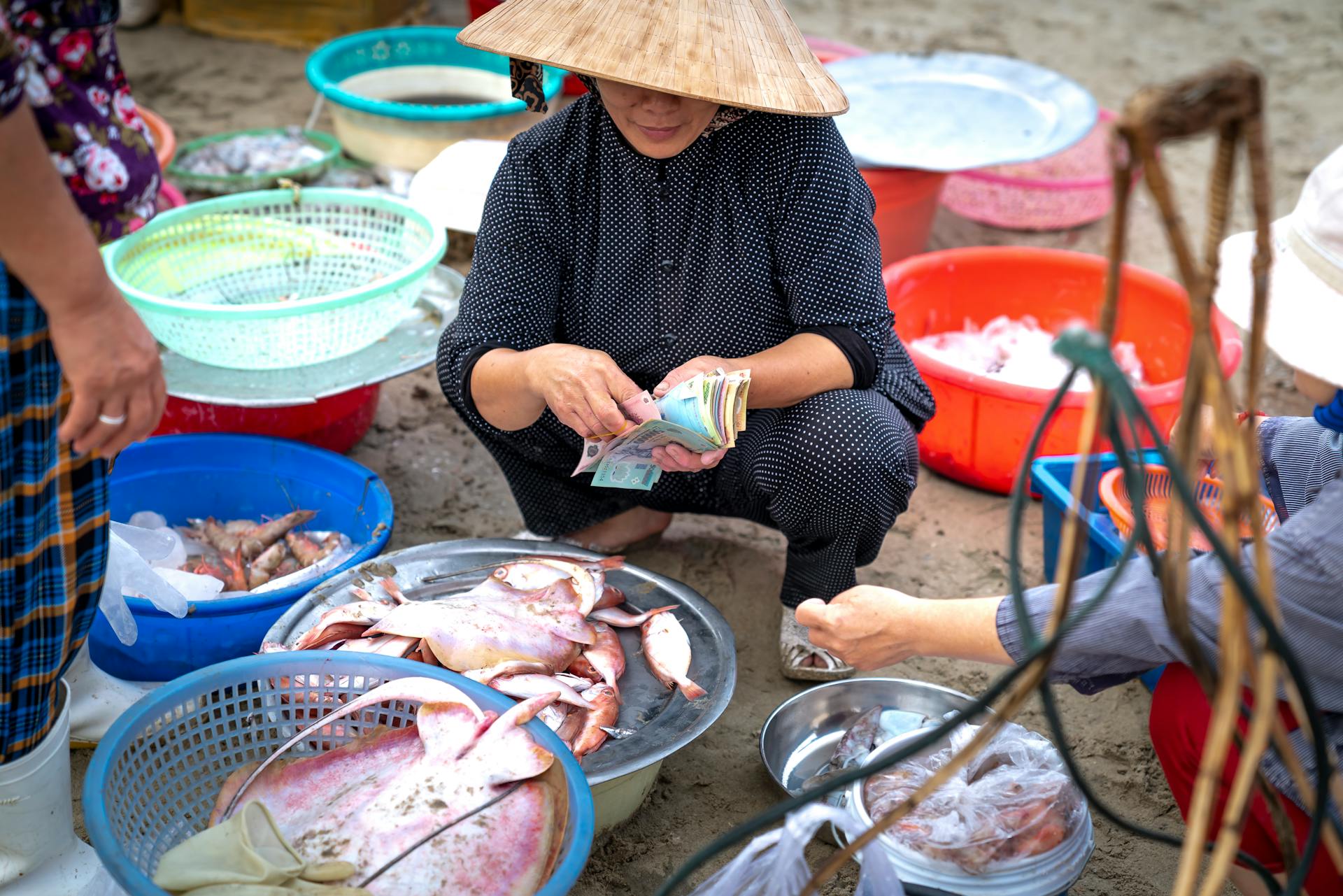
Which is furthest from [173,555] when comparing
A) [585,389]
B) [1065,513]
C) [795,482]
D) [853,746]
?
[1065,513]

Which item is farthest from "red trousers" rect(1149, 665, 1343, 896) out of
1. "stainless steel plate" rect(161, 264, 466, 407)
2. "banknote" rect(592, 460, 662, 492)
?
"stainless steel plate" rect(161, 264, 466, 407)

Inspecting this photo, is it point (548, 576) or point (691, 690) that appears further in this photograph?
point (548, 576)

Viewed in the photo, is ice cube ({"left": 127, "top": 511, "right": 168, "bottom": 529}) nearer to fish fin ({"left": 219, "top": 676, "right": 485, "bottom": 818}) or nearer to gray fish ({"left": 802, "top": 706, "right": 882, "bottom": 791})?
fish fin ({"left": 219, "top": 676, "right": 485, "bottom": 818})

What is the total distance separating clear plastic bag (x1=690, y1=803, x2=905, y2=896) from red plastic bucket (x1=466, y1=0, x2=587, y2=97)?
3.06m

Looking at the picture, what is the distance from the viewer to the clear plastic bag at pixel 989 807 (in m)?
1.66

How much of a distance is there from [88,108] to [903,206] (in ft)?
9.38

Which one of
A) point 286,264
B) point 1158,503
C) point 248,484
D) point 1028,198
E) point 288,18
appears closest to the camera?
point 1158,503

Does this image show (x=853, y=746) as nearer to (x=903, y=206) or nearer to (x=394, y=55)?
(x=903, y=206)

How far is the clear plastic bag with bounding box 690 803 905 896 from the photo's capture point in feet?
4.75

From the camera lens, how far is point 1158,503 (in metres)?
2.37

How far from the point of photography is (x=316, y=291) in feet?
10.0

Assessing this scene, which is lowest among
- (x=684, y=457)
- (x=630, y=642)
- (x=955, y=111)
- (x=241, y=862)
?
(x=630, y=642)

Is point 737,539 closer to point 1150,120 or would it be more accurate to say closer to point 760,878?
point 760,878

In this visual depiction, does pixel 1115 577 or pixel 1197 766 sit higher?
pixel 1115 577
